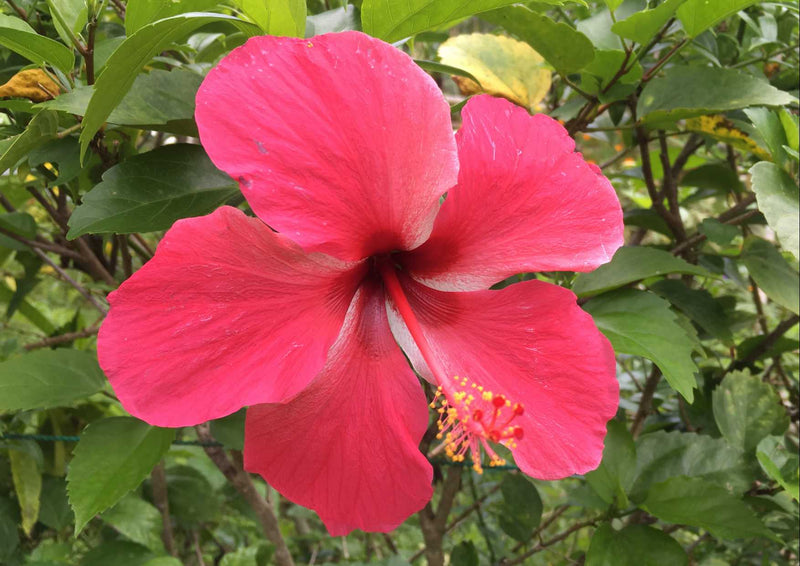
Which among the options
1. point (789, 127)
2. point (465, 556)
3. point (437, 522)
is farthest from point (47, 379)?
point (789, 127)

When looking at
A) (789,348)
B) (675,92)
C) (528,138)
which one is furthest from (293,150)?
(789,348)

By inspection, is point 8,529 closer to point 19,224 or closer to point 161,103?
point 19,224

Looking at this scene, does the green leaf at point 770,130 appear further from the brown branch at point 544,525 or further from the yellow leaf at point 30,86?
the yellow leaf at point 30,86

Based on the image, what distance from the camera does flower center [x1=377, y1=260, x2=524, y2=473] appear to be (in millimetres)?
657

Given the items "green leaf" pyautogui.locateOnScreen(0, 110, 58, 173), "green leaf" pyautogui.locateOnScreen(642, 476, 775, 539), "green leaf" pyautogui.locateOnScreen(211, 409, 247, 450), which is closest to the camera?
"green leaf" pyautogui.locateOnScreen(0, 110, 58, 173)

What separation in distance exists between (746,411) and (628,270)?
0.43 metres

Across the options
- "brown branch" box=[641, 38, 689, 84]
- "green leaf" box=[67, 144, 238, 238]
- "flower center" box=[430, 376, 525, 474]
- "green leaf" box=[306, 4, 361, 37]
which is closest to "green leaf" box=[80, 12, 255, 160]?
"green leaf" box=[67, 144, 238, 238]

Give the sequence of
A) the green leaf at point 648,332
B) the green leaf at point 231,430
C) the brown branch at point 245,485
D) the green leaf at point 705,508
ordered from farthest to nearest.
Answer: the brown branch at point 245,485 < the green leaf at point 231,430 < the green leaf at point 705,508 < the green leaf at point 648,332

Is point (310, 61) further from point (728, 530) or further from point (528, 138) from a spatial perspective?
point (728, 530)

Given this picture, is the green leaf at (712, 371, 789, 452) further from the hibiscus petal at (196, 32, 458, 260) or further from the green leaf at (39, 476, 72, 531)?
the green leaf at (39, 476, 72, 531)

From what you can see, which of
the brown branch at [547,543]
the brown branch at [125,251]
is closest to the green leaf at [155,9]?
the brown branch at [125,251]

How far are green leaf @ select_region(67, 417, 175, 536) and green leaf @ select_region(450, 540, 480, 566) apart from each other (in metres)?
0.70

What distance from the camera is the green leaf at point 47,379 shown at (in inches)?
37.5

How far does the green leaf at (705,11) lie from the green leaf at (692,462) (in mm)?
629
